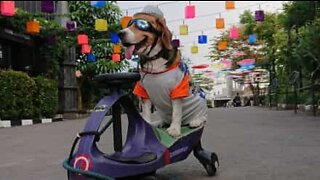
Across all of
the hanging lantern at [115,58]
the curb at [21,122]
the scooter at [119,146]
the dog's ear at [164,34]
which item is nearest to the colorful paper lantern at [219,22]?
the curb at [21,122]

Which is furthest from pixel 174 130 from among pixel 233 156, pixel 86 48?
pixel 86 48

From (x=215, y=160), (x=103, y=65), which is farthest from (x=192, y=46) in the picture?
(x=215, y=160)

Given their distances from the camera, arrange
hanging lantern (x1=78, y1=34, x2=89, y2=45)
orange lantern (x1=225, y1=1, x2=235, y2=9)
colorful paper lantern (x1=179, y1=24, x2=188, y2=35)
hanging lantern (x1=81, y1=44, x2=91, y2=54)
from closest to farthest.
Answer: orange lantern (x1=225, y1=1, x2=235, y2=9) → hanging lantern (x1=81, y1=44, x2=91, y2=54) → hanging lantern (x1=78, y1=34, x2=89, y2=45) → colorful paper lantern (x1=179, y1=24, x2=188, y2=35)

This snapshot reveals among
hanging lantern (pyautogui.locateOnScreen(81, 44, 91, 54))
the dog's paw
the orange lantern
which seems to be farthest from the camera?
hanging lantern (pyautogui.locateOnScreen(81, 44, 91, 54))

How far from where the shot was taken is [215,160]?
4371 millimetres

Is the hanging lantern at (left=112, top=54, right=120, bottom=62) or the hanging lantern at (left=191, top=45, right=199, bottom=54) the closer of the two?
the hanging lantern at (left=112, top=54, right=120, bottom=62)

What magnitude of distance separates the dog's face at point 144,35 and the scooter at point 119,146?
0.46 metres

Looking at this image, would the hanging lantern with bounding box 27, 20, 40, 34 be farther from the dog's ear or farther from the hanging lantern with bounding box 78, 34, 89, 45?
the dog's ear

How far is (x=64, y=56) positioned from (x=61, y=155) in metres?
12.6

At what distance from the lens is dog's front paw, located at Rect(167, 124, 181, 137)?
13.1 ft

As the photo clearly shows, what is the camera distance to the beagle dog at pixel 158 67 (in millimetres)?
3902

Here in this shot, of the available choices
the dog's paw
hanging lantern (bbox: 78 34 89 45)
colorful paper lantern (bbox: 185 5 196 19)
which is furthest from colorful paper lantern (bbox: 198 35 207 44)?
the dog's paw

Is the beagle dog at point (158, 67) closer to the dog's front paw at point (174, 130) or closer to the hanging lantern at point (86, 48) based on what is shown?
the dog's front paw at point (174, 130)

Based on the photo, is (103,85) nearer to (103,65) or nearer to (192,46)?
(103,65)
